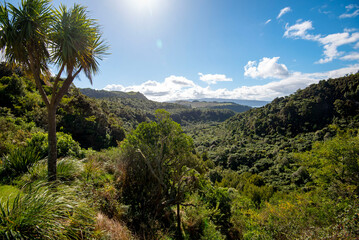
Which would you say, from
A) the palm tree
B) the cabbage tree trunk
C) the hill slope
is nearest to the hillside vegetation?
the cabbage tree trunk

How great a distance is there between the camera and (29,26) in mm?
3357

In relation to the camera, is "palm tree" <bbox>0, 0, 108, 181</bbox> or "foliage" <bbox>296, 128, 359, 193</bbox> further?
"foliage" <bbox>296, 128, 359, 193</bbox>

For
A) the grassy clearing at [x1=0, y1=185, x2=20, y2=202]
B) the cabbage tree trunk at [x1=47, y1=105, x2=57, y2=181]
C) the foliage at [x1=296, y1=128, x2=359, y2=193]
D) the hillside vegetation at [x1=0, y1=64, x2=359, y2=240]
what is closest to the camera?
the hillside vegetation at [x1=0, y1=64, x2=359, y2=240]

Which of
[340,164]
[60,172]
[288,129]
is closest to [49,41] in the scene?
[60,172]

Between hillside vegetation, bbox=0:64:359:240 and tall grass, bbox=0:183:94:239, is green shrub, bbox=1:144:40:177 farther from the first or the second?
tall grass, bbox=0:183:94:239

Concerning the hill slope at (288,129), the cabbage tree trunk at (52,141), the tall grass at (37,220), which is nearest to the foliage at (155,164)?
the cabbage tree trunk at (52,141)

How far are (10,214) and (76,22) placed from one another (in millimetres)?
4485

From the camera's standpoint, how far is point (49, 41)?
3898mm

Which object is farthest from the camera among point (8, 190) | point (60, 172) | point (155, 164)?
point (155, 164)

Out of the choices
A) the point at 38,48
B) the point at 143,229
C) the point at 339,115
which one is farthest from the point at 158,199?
the point at 339,115

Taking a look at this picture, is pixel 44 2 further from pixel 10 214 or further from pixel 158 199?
pixel 158 199

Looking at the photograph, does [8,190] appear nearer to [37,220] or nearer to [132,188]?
[37,220]

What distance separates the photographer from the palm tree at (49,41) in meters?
3.43

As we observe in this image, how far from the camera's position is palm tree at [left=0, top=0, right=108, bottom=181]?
3.43 meters
